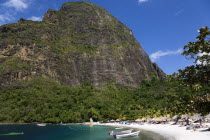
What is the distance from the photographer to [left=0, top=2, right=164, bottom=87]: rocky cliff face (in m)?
152

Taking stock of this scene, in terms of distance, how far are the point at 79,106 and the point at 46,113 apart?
20308 mm

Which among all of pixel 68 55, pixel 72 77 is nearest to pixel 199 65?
pixel 72 77

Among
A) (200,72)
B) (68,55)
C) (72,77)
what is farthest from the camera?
(68,55)

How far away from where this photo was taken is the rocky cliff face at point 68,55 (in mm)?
151538

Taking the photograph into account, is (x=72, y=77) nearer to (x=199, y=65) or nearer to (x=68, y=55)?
(x=68, y=55)

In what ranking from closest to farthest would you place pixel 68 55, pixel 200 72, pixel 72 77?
pixel 200 72, pixel 72 77, pixel 68 55

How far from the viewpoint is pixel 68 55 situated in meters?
173

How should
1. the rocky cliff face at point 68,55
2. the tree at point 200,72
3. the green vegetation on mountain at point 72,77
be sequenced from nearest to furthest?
the tree at point 200,72
the green vegetation on mountain at point 72,77
the rocky cliff face at point 68,55

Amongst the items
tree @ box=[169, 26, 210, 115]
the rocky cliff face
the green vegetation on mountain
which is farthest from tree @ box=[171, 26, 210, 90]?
the rocky cliff face

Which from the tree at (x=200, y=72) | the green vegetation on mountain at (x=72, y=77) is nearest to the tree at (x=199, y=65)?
the tree at (x=200, y=72)

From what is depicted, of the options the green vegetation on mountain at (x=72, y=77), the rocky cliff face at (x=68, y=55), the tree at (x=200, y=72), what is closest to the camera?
the tree at (x=200, y=72)

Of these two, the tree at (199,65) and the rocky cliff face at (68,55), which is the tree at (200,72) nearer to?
the tree at (199,65)

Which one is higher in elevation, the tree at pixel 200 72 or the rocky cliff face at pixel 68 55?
the rocky cliff face at pixel 68 55

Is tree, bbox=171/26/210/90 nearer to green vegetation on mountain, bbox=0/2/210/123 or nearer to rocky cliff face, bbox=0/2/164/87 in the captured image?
green vegetation on mountain, bbox=0/2/210/123
